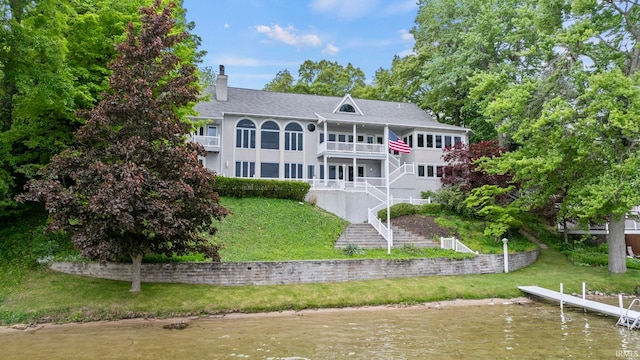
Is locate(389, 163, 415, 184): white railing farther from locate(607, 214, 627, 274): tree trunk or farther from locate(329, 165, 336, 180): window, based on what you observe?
locate(607, 214, 627, 274): tree trunk

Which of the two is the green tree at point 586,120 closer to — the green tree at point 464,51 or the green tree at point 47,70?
the green tree at point 464,51

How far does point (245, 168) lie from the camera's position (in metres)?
29.8

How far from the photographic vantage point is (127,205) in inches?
456

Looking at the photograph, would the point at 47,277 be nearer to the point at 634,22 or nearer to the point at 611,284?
the point at 611,284

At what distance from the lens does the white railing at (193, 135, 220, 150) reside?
28438mm

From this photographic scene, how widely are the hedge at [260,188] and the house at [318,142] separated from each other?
2048 mm

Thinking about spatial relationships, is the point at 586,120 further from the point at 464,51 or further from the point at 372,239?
the point at 464,51

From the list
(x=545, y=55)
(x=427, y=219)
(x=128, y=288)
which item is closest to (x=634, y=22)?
(x=545, y=55)

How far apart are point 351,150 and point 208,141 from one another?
9.98 meters

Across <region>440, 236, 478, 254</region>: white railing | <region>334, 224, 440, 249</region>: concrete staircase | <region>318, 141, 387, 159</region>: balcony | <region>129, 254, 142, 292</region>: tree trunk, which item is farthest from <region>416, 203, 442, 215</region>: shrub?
<region>129, 254, 142, 292</region>: tree trunk

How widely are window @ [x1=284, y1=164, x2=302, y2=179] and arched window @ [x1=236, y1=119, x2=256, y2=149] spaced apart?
2.83 meters

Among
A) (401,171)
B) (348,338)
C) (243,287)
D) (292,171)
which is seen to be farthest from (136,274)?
(401,171)

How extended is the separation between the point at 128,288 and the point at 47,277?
310 cm

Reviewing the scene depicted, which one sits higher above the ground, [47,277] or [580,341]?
[47,277]
